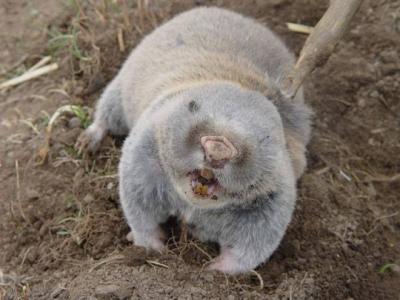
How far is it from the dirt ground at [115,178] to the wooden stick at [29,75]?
0.06m

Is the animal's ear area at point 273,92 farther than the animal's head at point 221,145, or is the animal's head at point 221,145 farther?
the animal's ear area at point 273,92

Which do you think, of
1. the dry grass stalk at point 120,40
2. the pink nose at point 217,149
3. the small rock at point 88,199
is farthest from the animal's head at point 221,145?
the dry grass stalk at point 120,40

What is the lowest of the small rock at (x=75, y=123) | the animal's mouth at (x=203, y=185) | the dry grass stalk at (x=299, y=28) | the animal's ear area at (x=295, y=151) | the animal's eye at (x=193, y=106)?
the small rock at (x=75, y=123)

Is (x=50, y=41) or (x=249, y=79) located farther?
(x=50, y=41)

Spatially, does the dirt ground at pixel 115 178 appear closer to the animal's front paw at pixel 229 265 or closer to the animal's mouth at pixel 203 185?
the animal's front paw at pixel 229 265

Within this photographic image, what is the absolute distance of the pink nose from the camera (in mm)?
2252

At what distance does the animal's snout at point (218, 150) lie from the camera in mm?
2252

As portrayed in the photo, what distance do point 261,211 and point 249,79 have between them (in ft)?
2.54

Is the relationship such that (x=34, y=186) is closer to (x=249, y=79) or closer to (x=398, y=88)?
(x=249, y=79)

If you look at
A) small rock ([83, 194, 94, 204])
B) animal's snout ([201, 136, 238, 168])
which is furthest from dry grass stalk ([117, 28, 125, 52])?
animal's snout ([201, 136, 238, 168])

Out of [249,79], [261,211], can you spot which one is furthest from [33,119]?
[261,211]

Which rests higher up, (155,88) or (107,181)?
(155,88)

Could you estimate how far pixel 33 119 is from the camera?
13.0 feet

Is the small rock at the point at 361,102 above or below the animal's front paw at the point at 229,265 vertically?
above
